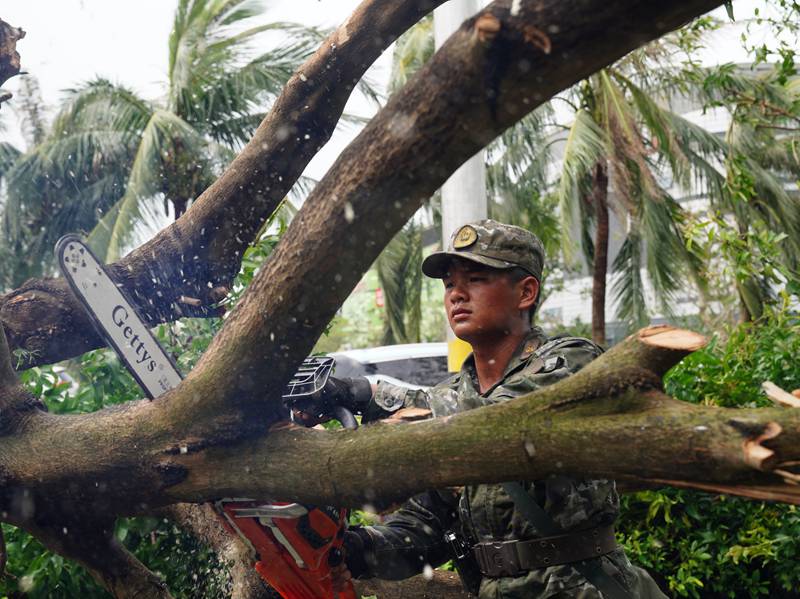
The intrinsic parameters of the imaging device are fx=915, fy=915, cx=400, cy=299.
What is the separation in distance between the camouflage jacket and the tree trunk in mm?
8774

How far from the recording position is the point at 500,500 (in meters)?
2.67

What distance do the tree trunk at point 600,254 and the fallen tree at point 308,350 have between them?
29.4ft

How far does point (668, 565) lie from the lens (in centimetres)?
429


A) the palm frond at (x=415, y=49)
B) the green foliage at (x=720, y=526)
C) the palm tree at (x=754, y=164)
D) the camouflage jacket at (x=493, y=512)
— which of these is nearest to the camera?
the camouflage jacket at (x=493, y=512)

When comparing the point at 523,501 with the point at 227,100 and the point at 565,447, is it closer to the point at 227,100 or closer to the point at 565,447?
the point at 565,447

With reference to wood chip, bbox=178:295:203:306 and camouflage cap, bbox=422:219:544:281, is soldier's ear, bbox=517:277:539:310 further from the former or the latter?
wood chip, bbox=178:295:203:306

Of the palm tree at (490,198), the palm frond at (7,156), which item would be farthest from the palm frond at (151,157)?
the palm frond at (7,156)

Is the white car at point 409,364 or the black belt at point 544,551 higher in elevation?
the black belt at point 544,551

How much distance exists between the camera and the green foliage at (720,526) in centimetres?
407

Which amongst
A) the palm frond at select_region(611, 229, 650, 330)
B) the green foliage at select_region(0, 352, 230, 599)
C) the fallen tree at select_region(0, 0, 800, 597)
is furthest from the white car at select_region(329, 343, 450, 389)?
the fallen tree at select_region(0, 0, 800, 597)

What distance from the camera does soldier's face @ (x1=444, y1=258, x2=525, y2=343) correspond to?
2893 millimetres

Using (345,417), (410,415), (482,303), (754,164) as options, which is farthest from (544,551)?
(754,164)

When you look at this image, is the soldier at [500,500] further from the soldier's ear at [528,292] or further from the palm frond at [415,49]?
the palm frond at [415,49]

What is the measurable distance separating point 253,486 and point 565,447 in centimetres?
88
